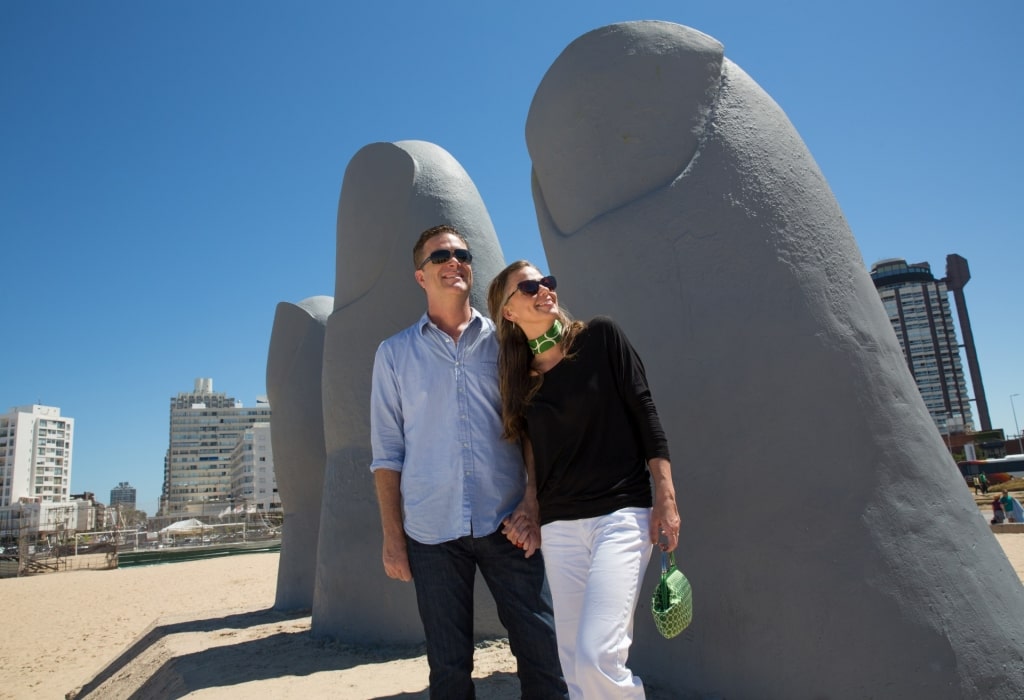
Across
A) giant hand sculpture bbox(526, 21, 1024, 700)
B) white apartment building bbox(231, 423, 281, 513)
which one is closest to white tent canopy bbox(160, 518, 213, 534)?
white apartment building bbox(231, 423, 281, 513)

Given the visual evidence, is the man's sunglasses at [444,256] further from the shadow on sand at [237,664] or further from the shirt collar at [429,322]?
the shadow on sand at [237,664]

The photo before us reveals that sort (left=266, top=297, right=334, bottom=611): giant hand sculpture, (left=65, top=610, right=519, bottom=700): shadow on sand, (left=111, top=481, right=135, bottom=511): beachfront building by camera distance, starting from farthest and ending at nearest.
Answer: (left=111, top=481, right=135, bottom=511): beachfront building, (left=266, top=297, right=334, bottom=611): giant hand sculpture, (left=65, top=610, right=519, bottom=700): shadow on sand

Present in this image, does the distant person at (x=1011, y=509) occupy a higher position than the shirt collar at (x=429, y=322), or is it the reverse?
the shirt collar at (x=429, y=322)

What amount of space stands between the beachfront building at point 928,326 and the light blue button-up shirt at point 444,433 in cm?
5905

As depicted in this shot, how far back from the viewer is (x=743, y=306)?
9.26ft

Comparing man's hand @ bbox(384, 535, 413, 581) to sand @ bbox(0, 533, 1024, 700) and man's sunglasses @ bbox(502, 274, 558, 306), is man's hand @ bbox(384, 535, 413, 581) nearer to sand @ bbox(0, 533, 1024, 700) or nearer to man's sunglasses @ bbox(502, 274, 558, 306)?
man's sunglasses @ bbox(502, 274, 558, 306)

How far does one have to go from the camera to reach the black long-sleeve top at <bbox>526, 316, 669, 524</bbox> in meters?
1.88

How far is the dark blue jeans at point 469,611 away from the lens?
200 cm

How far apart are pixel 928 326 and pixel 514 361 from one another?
62.0m

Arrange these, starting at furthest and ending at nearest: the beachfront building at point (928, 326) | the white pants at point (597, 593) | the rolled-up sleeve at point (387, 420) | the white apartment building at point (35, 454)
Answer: the white apartment building at point (35, 454)
the beachfront building at point (928, 326)
the rolled-up sleeve at point (387, 420)
the white pants at point (597, 593)

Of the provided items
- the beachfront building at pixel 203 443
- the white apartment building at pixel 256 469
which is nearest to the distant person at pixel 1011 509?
the white apartment building at pixel 256 469

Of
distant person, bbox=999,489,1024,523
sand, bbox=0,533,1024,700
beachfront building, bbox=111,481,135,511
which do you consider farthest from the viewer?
beachfront building, bbox=111,481,135,511

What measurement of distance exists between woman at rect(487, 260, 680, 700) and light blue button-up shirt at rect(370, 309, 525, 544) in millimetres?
64

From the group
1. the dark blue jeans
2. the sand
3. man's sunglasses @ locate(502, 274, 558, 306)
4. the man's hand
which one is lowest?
the sand
